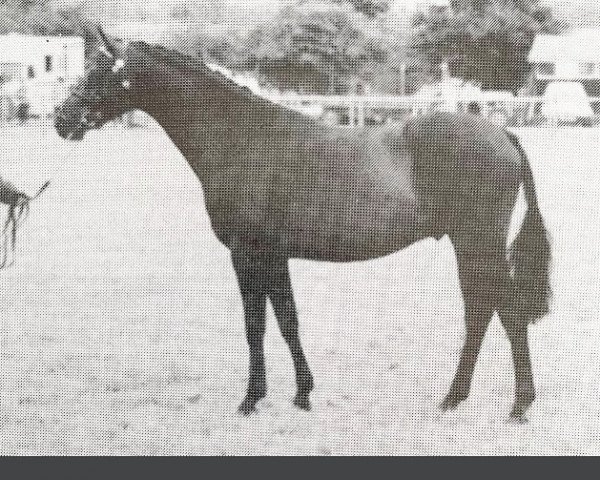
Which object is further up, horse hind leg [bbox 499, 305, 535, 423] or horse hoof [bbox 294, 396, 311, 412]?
horse hind leg [bbox 499, 305, 535, 423]

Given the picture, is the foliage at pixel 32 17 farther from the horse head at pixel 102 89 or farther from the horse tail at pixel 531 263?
the horse tail at pixel 531 263

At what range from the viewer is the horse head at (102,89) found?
2902 mm

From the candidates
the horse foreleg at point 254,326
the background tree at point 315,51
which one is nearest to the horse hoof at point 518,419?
the horse foreleg at point 254,326

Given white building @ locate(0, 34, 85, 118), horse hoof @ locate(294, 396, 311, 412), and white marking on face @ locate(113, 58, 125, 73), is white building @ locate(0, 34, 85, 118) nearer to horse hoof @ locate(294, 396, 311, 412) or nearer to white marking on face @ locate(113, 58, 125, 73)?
white marking on face @ locate(113, 58, 125, 73)

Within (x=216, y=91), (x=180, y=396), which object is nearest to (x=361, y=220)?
(x=216, y=91)

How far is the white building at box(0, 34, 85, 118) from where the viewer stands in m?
2.96

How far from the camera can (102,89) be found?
114 inches

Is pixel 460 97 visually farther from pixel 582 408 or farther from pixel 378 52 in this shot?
pixel 582 408

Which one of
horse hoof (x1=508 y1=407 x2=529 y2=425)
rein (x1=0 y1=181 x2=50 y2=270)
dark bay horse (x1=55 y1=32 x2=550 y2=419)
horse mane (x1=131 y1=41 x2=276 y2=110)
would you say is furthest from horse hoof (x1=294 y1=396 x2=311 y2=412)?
rein (x1=0 y1=181 x2=50 y2=270)

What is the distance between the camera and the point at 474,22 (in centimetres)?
297

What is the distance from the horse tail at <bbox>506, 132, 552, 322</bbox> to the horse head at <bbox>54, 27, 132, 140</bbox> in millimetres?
1221

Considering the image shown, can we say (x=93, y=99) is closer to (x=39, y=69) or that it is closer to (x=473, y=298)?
(x=39, y=69)

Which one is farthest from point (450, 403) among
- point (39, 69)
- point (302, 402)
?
point (39, 69)

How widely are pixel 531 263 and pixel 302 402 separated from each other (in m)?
0.81
